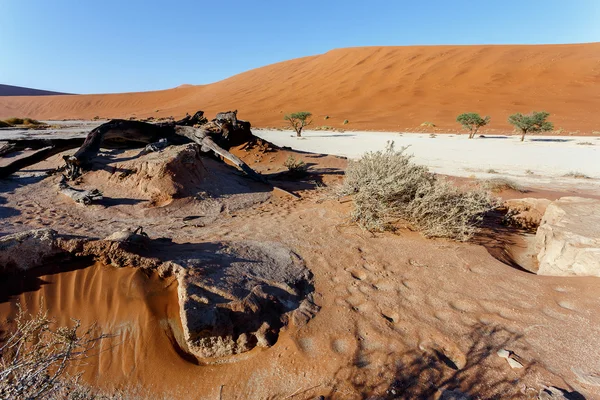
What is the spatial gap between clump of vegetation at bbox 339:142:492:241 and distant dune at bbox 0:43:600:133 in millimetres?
19426

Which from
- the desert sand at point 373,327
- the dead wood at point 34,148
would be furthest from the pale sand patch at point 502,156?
the dead wood at point 34,148

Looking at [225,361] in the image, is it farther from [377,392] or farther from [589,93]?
[589,93]

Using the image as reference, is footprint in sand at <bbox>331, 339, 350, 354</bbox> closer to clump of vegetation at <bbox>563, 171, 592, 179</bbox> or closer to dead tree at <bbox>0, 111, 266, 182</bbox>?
dead tree at <bbox>0, 111, 266, 182</bbox>

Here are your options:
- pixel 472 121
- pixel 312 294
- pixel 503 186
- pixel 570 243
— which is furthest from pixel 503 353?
pixel 472 121

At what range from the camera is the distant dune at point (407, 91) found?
25.4 metres

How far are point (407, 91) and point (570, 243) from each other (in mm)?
32807

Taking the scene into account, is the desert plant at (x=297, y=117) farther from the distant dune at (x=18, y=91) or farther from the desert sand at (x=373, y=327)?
the distant dune at (x=18, y=91)

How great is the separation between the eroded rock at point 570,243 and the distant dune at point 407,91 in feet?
64.8

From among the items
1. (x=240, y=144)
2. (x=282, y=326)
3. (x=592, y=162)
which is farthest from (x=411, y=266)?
(x=592, y=162)

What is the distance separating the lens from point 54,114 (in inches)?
1736

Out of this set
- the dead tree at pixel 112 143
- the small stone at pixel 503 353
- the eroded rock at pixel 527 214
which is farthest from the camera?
the dead tree at pixel 112 143

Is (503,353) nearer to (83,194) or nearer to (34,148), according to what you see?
(83,194)

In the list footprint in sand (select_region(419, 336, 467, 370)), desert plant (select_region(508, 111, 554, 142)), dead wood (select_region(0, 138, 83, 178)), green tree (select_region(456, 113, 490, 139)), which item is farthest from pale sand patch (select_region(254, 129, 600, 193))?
dead wood (select_region(0, 138, 83, 178))

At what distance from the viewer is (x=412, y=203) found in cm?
406
